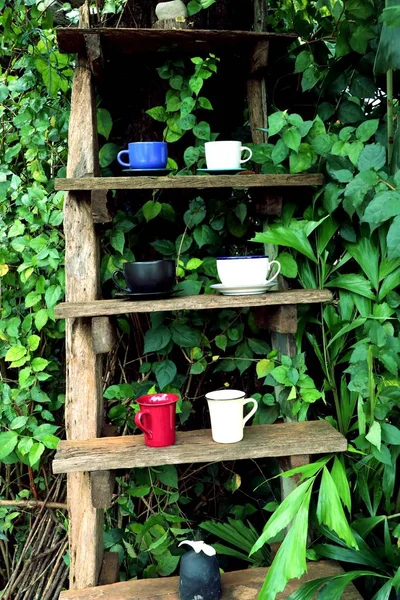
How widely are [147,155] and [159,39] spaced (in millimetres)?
301

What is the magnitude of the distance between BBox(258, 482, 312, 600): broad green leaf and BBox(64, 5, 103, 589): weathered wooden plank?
0.45m

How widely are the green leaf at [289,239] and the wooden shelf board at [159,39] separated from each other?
0.49 m

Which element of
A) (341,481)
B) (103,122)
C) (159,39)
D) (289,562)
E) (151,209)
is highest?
(159,39)

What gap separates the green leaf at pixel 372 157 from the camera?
1.59 metres

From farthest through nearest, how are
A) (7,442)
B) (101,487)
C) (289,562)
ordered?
(7,442) < (101,487) < (289,562)

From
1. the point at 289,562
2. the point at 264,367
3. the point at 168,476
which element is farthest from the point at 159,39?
the point at 289,562

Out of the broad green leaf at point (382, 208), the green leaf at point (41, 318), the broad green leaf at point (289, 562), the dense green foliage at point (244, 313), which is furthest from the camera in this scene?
the green leaf at point (41, 318)

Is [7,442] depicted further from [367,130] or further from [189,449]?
[367,130]

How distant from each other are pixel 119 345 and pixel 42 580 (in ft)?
2.76

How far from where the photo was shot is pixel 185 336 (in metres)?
1.81

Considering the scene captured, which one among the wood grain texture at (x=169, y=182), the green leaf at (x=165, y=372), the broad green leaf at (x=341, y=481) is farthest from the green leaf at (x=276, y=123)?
the broad green leaf at (x=341, y=481)

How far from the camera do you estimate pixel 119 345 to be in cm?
198

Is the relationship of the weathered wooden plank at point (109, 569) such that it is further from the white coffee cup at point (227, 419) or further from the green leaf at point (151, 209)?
the green leaf at point (151, 209)

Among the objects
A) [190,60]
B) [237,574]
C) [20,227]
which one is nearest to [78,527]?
[237,574]
